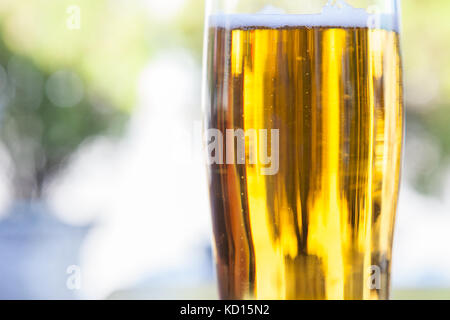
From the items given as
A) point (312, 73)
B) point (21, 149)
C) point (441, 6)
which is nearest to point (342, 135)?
point (312, 73)

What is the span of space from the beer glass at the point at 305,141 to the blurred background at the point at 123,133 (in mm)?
1906

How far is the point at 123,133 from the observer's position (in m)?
2.90

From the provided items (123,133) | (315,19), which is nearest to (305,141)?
(315,19)

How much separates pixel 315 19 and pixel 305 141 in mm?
106

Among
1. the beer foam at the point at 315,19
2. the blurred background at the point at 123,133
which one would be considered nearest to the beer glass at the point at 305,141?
the beer foam at the point at 315,19

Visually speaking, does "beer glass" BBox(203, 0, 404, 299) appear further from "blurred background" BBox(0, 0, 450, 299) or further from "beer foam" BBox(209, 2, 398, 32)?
"blurred background" BBox(0, 0, 450, 299)

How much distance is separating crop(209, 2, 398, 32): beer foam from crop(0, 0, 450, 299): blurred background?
1.93 metres

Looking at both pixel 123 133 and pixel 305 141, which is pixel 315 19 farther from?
pixel 123 133

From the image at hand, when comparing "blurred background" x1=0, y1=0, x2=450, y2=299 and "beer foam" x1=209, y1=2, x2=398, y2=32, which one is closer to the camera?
"beer foam" x1=209, y1=2, x2=398, y2=32

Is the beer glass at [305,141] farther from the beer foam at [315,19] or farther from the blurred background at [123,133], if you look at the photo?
the blurred background at [123,133]

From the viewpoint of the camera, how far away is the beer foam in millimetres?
545

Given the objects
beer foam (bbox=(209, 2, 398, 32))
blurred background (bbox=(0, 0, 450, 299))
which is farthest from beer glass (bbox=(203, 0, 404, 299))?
blurred background (bbox=(0, 0, 450, 299))

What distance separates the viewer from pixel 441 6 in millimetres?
2500

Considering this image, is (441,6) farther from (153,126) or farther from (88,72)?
(88,72)
